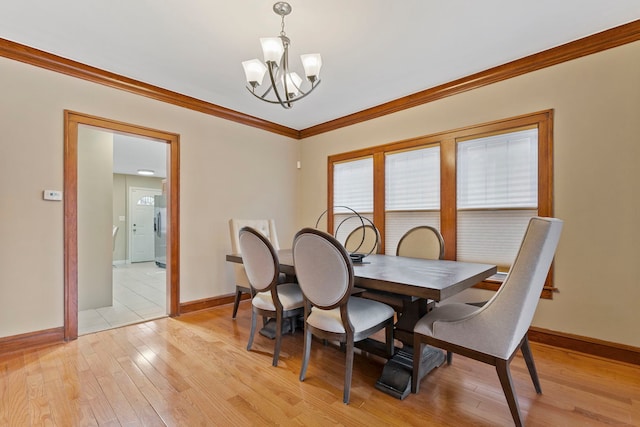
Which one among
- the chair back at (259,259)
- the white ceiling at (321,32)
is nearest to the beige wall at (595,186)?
the white ceiling at (321,32)

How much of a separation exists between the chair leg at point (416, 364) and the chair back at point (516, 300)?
23 cm

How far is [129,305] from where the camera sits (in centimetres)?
380

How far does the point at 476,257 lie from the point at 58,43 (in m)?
4.13

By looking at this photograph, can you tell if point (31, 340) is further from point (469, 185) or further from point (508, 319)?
point (469, 185)

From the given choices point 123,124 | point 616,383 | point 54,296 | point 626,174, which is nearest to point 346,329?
point 616,383

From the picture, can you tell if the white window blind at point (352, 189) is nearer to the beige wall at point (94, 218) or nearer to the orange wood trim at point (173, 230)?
the orange wood trim at point (173, 230)

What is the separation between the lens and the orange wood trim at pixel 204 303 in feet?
11.2

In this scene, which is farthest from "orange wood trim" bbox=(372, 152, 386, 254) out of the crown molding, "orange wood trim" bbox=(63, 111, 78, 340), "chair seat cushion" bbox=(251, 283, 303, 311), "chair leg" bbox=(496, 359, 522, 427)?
"orange wood trim" bbox=(63, 111, 78, 340)

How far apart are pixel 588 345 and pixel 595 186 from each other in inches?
49.0

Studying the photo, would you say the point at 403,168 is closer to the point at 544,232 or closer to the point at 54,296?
the point at 544,232

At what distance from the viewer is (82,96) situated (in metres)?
2.78

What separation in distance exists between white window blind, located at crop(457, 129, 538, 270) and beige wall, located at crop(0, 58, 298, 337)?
2668 millimetres

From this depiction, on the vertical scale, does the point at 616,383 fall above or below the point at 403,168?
below

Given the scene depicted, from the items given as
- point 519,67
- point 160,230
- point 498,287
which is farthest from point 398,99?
point 160,230
